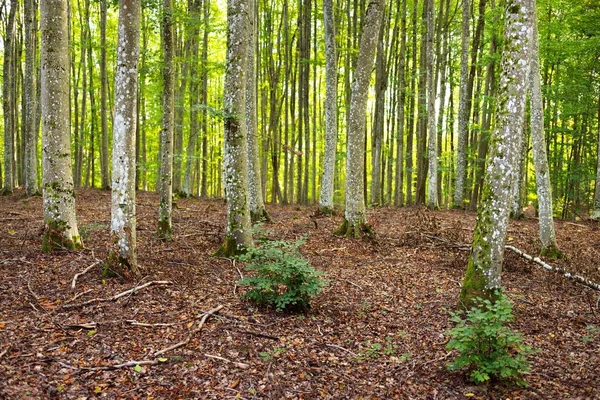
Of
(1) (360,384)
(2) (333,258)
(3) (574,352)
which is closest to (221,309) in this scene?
(1) (360,384)

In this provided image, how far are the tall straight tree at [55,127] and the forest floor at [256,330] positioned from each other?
0.60m

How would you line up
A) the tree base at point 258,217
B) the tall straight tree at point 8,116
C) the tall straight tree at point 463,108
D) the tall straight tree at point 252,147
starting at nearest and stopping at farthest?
the tall straight tree at point 252,147, the tree base at point 258,217, the tall straight tree at point 8,116, the tall straight tree at point 463,108

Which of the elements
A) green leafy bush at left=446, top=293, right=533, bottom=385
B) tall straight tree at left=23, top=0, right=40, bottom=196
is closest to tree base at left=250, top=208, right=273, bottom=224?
green leafy bush at left=446, top=293, right=533, bottom=385

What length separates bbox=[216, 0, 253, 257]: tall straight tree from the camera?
773 cm

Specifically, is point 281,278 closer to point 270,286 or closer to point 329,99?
point 270,286

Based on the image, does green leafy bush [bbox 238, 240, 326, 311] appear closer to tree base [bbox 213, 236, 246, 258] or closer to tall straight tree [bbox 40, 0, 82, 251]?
tree base [bbox 213, 236, 246, 258]

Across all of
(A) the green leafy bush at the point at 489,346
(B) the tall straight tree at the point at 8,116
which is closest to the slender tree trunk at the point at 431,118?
(A) the green leafy bush at the point at 489,346

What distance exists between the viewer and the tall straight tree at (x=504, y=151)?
17.1ft

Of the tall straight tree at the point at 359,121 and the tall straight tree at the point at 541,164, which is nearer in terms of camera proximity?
the tall straight tree at the point at 541,164

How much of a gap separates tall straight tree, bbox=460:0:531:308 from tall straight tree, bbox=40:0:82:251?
683cm

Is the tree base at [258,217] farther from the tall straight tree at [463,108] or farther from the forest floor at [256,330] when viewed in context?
the tall straight tree at [463,108]

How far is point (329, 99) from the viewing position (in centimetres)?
1345

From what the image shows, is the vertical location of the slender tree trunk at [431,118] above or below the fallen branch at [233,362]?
above

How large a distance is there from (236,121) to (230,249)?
2538mm
